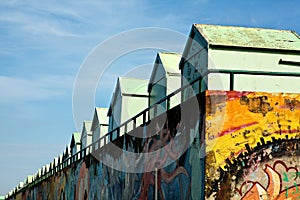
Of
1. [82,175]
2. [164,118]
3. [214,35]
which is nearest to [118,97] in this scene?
[82,175]

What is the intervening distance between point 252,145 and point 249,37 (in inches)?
281

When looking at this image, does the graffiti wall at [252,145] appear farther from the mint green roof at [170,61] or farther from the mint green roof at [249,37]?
the mint green roof at [170,61]

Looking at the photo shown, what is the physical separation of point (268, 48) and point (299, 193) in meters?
6.81

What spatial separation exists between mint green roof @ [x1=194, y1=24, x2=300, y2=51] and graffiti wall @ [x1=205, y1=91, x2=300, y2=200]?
18.8 ft

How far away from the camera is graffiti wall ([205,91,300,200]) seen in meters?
10.8

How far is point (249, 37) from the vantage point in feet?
57.7

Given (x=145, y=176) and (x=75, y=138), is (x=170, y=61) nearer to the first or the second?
(x=145, y=176)

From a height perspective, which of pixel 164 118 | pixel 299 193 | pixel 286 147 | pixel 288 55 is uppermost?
pixel 288 55

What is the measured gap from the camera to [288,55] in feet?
56.1

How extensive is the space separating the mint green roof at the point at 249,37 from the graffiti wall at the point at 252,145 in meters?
5.73

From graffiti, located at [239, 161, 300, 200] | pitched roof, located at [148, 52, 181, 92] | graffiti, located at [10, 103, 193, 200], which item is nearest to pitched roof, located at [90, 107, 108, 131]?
graffiti, located at [10, 103, 193, 200]

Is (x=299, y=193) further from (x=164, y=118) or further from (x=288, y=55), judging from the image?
(x=288, y=55)

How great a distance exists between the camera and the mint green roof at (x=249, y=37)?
1706 centimetres

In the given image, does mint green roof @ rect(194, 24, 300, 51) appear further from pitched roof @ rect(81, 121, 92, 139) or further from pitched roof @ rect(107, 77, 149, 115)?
pitched roof @ rect(81, 121, 92, 139)
